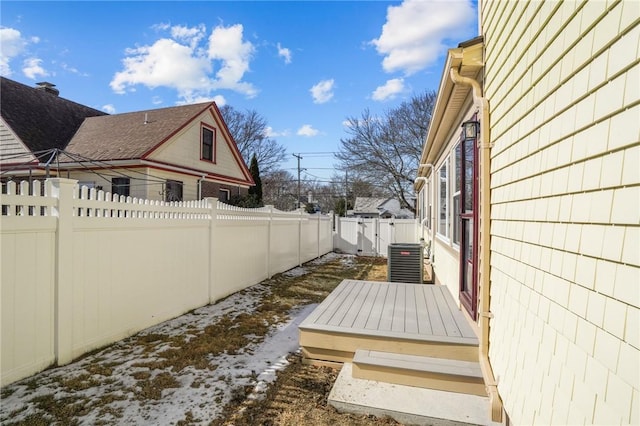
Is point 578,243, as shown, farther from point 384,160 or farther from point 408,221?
point 384,160

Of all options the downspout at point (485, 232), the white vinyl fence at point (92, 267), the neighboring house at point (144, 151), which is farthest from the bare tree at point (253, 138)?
the downspout at point (485, 232)

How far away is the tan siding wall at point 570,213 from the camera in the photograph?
3.81 ft

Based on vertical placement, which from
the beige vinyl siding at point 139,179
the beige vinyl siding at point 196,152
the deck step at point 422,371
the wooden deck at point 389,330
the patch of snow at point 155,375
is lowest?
the patch of snow at point 155,375

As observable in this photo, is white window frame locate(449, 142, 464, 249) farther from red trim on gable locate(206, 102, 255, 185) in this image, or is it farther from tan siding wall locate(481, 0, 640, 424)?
red trim on gable locate(206, 102, 255, 185)

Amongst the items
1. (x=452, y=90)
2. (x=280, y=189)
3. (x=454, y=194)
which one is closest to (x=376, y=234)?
(x=454, y=194)

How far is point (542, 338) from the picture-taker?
1829mm

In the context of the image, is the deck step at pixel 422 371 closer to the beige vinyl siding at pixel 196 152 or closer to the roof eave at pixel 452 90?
the roof eave at pixel 452 90

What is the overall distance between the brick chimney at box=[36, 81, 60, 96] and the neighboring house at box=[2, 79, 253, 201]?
1109 millimetres

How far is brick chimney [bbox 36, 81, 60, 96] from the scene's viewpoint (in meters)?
15.4

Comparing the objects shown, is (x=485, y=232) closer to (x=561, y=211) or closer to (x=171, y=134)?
(x=561, y=211)

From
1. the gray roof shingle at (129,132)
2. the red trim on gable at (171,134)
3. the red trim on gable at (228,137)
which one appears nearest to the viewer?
the red trim on gable at (171,134)

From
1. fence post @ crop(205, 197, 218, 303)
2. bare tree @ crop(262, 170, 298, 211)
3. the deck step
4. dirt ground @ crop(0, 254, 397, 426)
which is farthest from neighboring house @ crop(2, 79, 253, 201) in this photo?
bare tree @ crop(262, 170, 298, 211)

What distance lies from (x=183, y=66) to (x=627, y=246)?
2124 cm

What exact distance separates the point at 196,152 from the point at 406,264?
31.7 feet
